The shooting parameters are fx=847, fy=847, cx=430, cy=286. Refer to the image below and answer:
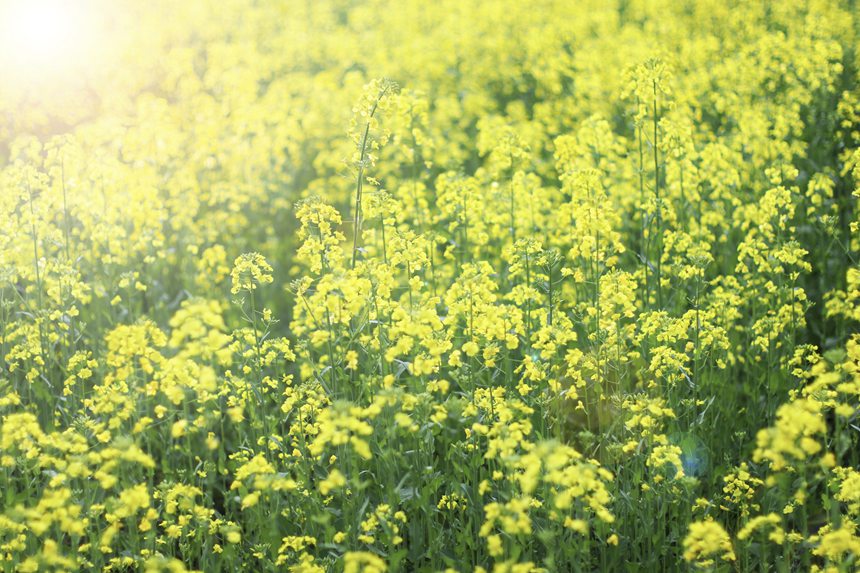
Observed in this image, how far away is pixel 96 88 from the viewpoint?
1213 centimetres

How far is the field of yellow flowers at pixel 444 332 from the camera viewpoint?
406 centimetres

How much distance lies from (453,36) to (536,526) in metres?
10.7

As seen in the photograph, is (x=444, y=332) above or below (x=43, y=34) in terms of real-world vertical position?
below

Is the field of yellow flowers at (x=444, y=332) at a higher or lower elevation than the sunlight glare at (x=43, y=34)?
lower

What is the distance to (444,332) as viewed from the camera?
4.68 meters

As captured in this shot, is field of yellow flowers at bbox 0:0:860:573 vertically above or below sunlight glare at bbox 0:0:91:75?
below

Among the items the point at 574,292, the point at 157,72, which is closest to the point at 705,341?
the point at 574,292

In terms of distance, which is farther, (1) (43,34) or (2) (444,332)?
(1) (43,34)

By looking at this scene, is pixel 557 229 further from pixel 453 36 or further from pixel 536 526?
pixel 453 36

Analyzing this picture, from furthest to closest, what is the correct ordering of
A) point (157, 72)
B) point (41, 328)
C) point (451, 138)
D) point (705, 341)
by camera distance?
point (157, 72), point (451, 138), point (41, 328), point (705, 341)

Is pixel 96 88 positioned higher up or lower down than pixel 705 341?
higher up

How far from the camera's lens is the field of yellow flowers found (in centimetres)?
406

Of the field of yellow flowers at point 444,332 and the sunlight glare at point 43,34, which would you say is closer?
the field of yellow flowers at point 444,332

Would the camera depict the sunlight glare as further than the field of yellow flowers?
Yes
